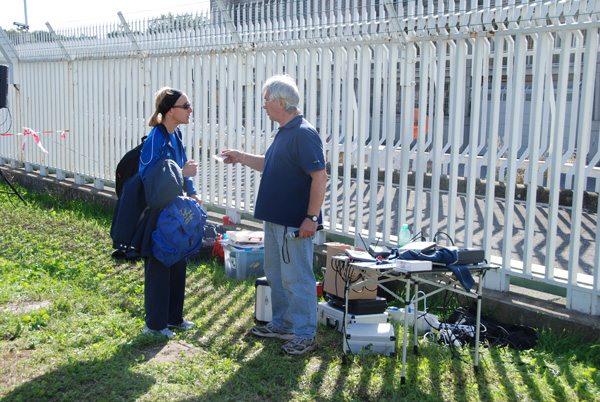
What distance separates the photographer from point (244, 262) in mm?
6312

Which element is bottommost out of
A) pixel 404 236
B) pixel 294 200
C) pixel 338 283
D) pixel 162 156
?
pixel 338 283

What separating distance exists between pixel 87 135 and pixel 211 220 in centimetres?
356

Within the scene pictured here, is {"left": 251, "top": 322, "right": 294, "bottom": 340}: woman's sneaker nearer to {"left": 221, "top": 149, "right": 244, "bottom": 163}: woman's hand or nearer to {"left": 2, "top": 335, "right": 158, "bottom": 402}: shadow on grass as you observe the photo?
{"left": 2, "top": 335, "right": 158, "bottom": 402}: shadow on grass

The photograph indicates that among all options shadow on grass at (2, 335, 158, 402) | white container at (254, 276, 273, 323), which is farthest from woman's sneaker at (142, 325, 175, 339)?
white container at (254, 276, 273, 323)

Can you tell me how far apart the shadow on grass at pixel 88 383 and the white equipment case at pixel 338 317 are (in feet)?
5.07

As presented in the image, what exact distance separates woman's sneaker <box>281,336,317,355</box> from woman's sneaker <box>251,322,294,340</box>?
258 mm

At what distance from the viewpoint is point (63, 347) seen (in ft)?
14.4

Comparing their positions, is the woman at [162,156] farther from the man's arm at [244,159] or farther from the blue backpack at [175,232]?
the man's arm at [244,159]

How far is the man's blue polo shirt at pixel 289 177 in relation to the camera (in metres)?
4.29

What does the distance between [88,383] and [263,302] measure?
1.58m

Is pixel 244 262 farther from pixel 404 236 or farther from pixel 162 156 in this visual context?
pixel 162 156

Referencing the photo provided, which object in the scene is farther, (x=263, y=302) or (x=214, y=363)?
(x=263, y=302)

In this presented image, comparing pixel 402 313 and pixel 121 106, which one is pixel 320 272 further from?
pixel 121 106

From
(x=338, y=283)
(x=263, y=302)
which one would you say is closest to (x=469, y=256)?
(x=338, y=283)
